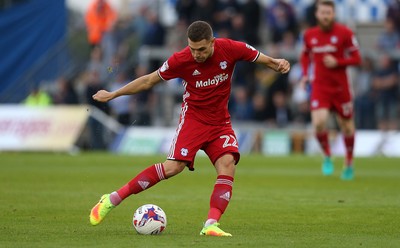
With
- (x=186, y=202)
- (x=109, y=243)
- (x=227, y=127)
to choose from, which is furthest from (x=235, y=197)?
(x=109, y=243)

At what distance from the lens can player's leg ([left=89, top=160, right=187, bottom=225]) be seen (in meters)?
10.1

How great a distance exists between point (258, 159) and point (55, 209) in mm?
12209

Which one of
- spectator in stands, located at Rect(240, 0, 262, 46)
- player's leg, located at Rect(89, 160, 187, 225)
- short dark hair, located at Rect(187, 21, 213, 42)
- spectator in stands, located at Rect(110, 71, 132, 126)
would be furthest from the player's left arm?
spectator in stands, located at Rect(240, 0, 262, 46)

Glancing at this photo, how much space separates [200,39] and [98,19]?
1980cm

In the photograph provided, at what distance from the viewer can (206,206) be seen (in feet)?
42.9

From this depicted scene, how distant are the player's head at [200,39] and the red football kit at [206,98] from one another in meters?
0.27

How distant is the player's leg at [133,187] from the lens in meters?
10.1

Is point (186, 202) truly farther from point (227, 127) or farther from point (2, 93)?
point (2, 93)

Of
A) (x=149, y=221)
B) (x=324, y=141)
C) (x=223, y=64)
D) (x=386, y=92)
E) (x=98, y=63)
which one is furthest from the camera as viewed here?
(x=98, y=63)

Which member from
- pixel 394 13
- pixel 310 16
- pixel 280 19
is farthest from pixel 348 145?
pixel 280 19

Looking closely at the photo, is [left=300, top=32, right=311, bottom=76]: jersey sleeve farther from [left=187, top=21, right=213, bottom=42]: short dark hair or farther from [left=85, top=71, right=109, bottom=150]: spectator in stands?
[left=85, top=71, right=109, bottom=150]: spectator in stands

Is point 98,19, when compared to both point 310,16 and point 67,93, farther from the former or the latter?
point 310,16

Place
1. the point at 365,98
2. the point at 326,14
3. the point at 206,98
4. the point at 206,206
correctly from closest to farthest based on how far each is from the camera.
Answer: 1. the point at 206,98
2. the point at 206,206
3. the point at 326,14
4. the point at 365,98

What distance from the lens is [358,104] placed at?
27.4 m
